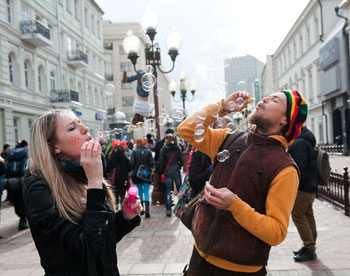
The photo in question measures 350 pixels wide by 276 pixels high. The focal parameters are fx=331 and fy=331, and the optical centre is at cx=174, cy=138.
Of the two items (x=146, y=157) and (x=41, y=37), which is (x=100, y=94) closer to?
(x=41, y=37)

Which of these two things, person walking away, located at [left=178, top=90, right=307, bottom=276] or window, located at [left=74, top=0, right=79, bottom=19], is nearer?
person walking away, located at [left=178, top=90, right=307, bottom=276]

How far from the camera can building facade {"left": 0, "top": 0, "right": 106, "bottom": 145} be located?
17.3 metres

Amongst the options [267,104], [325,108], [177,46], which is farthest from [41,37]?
[325,108]

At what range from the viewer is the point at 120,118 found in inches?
412

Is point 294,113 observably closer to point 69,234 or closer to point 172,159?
point 69,234

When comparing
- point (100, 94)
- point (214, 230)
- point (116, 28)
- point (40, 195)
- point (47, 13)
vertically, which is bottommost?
point (214, 230)

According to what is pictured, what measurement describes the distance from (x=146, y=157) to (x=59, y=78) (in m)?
17.6

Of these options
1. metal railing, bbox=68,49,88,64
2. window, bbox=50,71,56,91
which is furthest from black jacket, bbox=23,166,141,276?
metal railing, bbox=68,49,88,64

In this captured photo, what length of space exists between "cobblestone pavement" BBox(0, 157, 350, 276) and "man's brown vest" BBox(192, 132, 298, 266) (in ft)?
8.28

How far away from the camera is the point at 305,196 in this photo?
15.1 feet

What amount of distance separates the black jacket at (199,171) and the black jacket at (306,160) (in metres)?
1.26

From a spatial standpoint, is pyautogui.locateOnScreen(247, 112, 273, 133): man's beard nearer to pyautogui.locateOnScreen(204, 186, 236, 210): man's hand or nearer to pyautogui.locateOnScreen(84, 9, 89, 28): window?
pyautogui.locateOnScreen(204, 186, 236, 210): man's hand

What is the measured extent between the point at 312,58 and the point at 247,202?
37176 mm

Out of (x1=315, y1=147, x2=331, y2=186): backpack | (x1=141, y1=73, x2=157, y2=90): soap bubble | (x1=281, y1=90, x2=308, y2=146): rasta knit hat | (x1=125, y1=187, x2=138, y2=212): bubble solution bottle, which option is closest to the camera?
(x1=125, y1=187, x2=138, y2=212): bubble solution bottle
